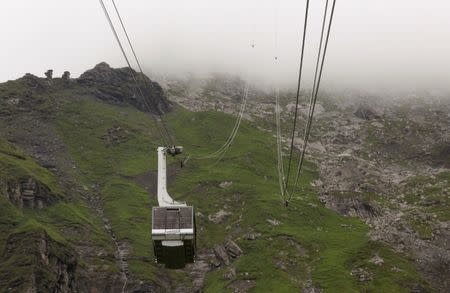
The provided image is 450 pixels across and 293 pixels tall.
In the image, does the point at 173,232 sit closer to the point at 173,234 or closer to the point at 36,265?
the point at 173,234

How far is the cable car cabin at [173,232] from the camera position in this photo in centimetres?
4238

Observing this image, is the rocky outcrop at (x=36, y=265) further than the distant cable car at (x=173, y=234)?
Yes

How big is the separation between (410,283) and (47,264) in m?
106

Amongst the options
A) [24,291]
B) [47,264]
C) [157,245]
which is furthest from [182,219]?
[47,264]

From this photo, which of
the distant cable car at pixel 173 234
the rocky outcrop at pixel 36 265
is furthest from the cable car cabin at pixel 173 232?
the rocky outcrop at pixel 36 265

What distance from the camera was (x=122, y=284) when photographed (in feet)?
610

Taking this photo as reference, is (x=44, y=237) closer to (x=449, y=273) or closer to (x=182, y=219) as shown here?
(x=449, y=273)

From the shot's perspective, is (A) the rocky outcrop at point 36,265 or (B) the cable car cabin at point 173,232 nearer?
(B) the cable car cabin at point 173,232

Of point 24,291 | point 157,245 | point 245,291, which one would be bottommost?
point 245,291

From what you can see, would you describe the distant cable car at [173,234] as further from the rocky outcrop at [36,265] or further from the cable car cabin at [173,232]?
the rocky outcrop at [36,265]

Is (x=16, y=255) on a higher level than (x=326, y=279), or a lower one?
higher

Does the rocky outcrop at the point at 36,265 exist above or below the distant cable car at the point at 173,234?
below

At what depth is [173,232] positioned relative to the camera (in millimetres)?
42312

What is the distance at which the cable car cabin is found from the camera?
4238 centimetres
